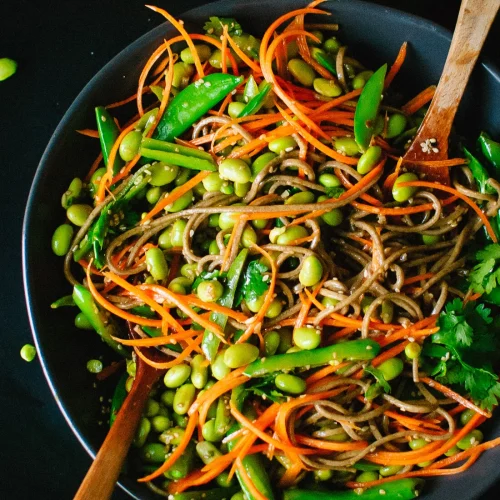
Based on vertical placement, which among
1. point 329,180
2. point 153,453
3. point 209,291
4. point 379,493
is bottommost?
point 379,493

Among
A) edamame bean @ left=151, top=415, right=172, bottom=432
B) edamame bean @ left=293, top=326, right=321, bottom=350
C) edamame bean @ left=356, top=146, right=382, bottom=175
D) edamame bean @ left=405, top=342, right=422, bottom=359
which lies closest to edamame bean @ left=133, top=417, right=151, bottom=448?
edamame bean @ left=151, top=415, right=172, bottom=432

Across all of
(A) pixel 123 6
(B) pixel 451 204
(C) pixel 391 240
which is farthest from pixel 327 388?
(A) pixel 123 6

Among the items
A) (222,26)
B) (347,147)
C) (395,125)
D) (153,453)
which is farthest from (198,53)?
(153,453)

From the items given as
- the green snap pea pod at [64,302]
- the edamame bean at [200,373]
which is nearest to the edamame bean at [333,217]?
the edamame bean at [200,373]

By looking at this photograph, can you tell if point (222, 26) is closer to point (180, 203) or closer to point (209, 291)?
point (180, 203)

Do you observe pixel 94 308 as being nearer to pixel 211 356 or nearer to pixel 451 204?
pixel 211 356

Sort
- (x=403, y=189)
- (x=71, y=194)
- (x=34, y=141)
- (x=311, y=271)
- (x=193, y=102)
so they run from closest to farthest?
(x=311, y=271)
(x=403, y=189)
(x=193, y=102)
(x=71, y=194)
(x=34, y=141)

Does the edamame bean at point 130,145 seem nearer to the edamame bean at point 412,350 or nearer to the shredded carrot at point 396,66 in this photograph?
the shredded carrot at point 396,66

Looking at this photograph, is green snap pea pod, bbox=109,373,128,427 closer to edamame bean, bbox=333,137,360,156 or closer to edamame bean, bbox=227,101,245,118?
edamame bean, bbox=227,101,245,118
